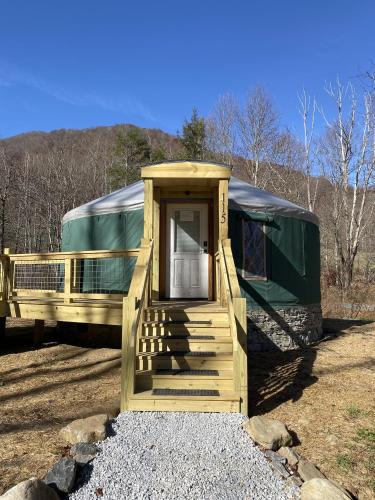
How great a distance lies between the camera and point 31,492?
233cm

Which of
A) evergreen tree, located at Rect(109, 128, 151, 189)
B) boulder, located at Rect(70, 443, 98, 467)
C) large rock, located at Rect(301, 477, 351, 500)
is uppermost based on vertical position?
evergreen tree, located at Rect(109, 128, 151, 189)

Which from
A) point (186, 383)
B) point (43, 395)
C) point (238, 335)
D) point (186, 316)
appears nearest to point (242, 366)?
point (238, 335)

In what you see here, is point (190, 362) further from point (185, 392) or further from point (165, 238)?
point (165, 238)

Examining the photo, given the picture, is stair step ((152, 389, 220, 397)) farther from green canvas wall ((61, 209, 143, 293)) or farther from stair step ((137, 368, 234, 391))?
green canvas wall ((61, 209, 143, 293))

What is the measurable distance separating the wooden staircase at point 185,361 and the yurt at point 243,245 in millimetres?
1776

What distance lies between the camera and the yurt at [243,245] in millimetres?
7129

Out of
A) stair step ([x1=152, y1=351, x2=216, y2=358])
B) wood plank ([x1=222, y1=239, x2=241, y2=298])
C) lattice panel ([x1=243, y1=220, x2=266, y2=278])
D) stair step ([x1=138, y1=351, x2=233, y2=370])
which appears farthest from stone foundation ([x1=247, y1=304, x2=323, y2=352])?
stair step ([x1=138, y1=351, x2=233, y2=370])

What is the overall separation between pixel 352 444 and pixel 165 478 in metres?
1.93

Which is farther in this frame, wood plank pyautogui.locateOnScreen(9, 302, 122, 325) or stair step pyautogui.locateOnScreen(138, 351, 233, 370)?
wood plank pyautogui.locateOnScreen(9, 302, 122, 325)

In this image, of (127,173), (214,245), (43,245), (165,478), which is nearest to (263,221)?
(214,245)

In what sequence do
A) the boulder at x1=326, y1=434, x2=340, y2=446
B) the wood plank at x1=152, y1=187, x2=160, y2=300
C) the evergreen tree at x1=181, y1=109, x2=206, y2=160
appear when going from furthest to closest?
1. the evergreen tree at x1=181, y1=109, x2=206, y2=160
2. the wood plank at x1=152, y1=187, x2=160, y2=300
3. the boulder at x1=326, y1=434, x2=340, y2=446

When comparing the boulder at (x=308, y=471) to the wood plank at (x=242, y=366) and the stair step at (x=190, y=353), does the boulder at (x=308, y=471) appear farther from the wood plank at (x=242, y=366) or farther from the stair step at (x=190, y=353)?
the stair step at (x=190, y=353)

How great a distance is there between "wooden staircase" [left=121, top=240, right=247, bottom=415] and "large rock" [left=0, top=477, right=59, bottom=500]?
1.54 m

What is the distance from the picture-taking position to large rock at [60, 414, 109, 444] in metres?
3.27
